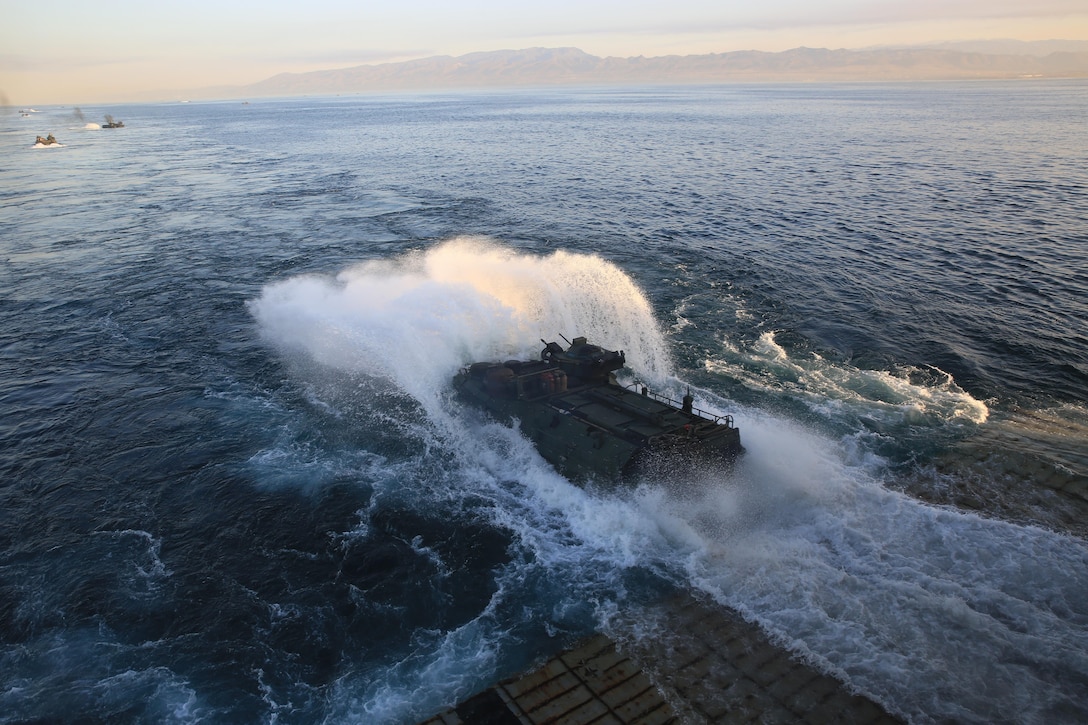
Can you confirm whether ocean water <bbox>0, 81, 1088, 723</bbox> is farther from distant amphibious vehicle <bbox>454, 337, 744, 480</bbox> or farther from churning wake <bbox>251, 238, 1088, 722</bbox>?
distant amphibious vehicle <bbox>454, 337, 744, 480</bbox>

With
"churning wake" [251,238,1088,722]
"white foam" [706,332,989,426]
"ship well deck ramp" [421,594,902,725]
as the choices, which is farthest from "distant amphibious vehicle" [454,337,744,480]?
"ship well deck ramp" [421,594,902,725]

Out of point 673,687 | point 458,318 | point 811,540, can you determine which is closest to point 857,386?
point 811,540

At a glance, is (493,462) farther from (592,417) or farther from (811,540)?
(811,540)

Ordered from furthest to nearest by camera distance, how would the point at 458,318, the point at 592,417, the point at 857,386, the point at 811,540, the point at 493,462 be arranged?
1. the point at 458,318
2. the point at 857,386
3. the point at 493,462
4. the point at 592,417
5. the point at 811,540

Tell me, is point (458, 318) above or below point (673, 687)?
above

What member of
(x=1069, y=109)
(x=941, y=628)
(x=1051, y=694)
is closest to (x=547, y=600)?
(x=941, y=628)

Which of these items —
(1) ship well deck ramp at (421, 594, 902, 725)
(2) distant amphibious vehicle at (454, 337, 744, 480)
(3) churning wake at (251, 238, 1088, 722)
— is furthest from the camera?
(2) distant amphibious vehicle at (454, 337, 744, 480)

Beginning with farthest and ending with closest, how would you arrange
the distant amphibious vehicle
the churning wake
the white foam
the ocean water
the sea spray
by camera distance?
the sea spray < the white foam < the distant amphibious vehicle < the ocean water < the churning wake

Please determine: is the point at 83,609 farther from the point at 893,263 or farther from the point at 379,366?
the point at 893,263
